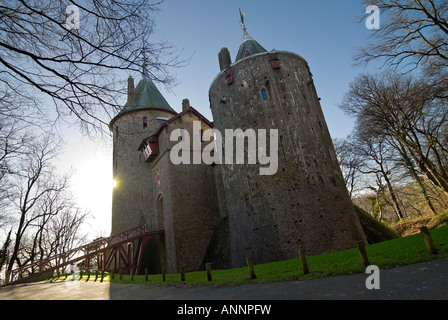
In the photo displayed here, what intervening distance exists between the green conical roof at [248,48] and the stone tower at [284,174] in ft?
6.54

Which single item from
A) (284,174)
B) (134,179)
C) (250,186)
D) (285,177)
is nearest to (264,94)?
(284,174)

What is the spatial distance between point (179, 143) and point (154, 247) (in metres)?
8.52

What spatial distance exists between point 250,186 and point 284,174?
2.05 metres

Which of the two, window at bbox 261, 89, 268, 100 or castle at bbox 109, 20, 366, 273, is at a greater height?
window at bbox 261, 89, 268, 100

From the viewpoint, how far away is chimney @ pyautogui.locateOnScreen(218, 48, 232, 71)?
57.9ft

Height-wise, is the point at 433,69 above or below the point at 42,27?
above

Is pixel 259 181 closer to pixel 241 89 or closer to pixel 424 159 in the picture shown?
pixel 241 89

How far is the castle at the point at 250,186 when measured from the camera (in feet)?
40.0

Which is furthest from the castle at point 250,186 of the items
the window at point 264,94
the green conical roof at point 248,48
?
the green conical roof at point 248,48

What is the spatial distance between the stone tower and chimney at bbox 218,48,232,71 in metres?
1.39

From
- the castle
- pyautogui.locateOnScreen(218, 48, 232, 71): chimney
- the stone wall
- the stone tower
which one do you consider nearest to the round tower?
the castle

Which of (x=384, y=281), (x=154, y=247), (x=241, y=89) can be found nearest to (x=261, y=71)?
(x=241, y=89)

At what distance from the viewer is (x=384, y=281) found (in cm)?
409

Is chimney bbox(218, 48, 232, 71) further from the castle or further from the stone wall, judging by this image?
the stone wall
